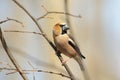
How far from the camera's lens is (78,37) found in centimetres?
164

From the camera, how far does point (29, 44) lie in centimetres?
161

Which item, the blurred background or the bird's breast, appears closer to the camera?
the bird's breast

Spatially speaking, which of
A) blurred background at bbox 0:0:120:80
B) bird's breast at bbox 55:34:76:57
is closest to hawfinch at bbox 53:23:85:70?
bird's breast at bbox 55:34:76:57

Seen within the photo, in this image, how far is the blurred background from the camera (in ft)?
5.27

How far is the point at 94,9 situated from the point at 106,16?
0.09 m

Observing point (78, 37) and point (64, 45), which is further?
point (78, 37)

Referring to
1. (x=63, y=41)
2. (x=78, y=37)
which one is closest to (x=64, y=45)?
(x=63, y=41)

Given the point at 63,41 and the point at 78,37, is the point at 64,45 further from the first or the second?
the point at 78,37

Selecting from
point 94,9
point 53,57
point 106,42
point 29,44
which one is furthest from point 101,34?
point 29,44

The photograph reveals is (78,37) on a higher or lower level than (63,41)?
lower

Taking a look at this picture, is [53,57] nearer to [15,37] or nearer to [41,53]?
[41,53]

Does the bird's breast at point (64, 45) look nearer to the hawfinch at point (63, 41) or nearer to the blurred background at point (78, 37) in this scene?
the hawfinch at point (63, 41)

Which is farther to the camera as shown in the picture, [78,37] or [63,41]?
[78,37]

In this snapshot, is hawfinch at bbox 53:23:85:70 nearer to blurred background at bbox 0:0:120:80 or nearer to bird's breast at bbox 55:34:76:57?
bird's breast at bbox 55:34:76:57
